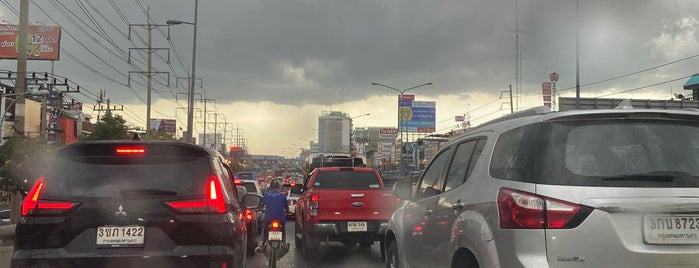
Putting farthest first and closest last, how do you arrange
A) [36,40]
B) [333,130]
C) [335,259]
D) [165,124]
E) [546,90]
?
[333,130] → [165,124] → [546,90] → [36,40] → [335,259]

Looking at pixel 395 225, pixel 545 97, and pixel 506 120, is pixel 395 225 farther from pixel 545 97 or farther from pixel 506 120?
pixel 545 97

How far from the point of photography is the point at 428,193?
523cm

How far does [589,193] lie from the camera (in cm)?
312

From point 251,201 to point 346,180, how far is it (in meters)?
4.67

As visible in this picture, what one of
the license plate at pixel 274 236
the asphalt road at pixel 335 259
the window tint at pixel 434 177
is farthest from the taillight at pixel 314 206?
the window tint at pixel 434 177

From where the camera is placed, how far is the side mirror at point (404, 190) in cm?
591

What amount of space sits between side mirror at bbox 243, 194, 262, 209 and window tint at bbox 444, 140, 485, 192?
2.39 metres

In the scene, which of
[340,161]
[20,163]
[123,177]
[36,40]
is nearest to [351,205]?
[123,177]

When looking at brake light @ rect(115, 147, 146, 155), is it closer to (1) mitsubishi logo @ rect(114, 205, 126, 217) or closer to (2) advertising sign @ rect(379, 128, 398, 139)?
(1) mitsubishi logo @ rect(114, 205, 126, 217)

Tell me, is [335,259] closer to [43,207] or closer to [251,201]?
[251,201]

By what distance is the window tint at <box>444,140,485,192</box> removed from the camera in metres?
4.28

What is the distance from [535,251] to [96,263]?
3.07 metres

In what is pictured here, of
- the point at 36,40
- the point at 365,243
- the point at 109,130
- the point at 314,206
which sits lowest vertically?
the point at 365,243

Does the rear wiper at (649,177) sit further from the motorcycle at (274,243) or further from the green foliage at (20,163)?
the green foliage at (20,163)
